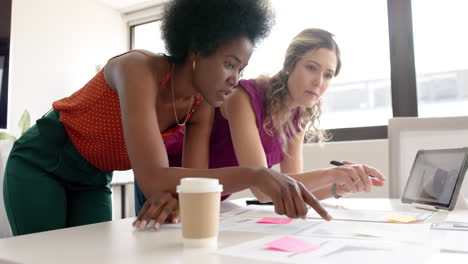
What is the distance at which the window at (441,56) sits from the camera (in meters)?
2.75

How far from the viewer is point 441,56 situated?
2.80m

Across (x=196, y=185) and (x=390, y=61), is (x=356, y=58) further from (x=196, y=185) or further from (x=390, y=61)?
(x=196, y=185)

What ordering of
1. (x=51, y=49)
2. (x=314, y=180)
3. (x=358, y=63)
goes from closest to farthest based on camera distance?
(x=314, y=180)
(x=358, y=63)
(x=51, y=49)

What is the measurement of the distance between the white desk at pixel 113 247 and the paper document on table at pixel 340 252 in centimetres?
2

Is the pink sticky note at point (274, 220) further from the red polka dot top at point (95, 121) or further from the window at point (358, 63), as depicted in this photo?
the window at point (358, 63)

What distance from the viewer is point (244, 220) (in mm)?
896

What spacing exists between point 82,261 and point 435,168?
1039 millimetres

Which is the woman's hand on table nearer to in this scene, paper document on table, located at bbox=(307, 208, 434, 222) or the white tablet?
paper document on table, located at bbox=(307, 208, 434, 222)

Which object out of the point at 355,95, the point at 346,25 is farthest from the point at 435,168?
the point at 346,25

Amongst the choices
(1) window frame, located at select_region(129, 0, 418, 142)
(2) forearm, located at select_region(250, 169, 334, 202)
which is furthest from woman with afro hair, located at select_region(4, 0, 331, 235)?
(1) window frame, located at select_region(129, 0, 418, 142)

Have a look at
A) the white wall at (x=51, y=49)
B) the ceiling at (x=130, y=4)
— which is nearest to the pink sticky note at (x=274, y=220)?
the white wall at (x=51, y=49)

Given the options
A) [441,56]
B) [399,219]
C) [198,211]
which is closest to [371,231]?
[399,219]

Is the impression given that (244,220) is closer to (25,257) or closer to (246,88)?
(25,257)

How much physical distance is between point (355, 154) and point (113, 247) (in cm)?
233
